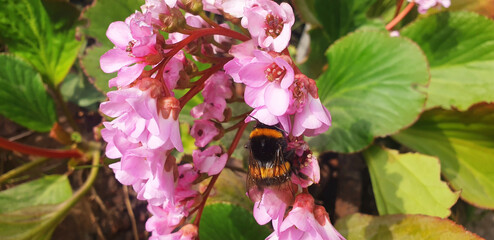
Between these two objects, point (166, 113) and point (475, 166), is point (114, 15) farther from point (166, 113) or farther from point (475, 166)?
point (475, 166)

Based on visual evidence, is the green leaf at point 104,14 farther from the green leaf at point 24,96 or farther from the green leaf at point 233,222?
the green leaf at point 233,222

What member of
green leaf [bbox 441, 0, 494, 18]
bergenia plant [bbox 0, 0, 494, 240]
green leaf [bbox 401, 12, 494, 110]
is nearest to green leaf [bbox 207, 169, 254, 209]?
bergenia plant [bbox 0, 0, 494, 240]

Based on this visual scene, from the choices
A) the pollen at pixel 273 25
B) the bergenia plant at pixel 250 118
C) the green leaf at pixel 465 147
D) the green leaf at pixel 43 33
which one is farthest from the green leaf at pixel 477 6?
the green leaf at pixel 43 33

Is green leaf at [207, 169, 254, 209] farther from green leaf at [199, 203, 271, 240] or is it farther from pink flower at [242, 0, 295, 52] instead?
pink flower at [242, 0, 295, 52]

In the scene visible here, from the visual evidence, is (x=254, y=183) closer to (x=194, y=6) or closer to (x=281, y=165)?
(x=281, y=165)

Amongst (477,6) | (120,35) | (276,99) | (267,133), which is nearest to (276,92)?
(276,99)

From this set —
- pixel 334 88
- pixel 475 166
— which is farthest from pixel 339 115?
pixel 475 166
